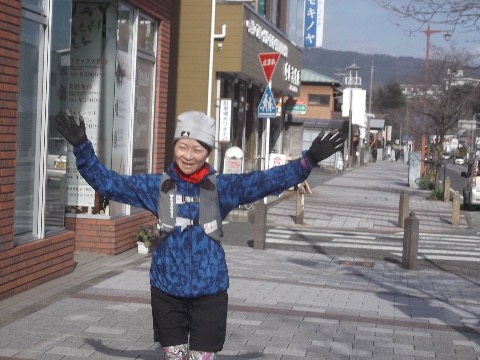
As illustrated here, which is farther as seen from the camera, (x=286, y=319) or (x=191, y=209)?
(x=286, y=319)

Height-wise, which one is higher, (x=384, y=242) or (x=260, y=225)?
(x=260, y=225)

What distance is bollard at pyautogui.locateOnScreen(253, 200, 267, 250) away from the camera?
619 inches

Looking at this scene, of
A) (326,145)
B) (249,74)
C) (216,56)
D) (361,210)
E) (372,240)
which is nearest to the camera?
(326,145)

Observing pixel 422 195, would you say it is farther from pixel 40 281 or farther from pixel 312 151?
pixel 312 151

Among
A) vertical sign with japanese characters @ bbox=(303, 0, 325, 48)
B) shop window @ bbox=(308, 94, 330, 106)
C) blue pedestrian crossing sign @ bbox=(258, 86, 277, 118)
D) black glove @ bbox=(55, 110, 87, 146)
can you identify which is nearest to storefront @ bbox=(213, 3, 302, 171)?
blue pedestrian crossing sign @ bbox=(258, 86, 277, 118)

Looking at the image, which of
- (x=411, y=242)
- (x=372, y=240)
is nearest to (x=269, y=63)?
(x=372, y=240)

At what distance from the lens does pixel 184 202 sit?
4.93 meters

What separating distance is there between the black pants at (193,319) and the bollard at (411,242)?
31.7ft

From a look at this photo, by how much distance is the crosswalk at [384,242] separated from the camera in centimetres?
1717

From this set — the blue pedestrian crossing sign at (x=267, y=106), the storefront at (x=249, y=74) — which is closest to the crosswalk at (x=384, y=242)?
the storefront at (x=249, y=74)

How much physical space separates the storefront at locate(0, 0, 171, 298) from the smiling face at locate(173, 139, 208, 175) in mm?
4890

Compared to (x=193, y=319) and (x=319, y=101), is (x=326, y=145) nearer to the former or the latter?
(x=193, y=319)

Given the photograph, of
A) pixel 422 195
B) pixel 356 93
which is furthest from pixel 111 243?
pixel 356 93

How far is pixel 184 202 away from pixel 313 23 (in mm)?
29649
